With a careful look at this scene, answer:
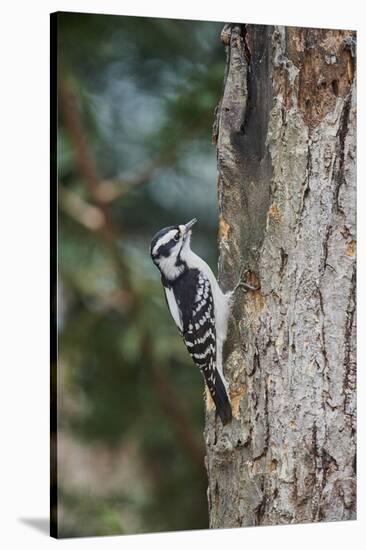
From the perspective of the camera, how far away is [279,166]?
3.86 meters

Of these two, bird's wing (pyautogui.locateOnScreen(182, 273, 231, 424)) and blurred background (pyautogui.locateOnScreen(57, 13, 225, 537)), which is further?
bird's wing (pyautogui.locateOnScreen(182, 273, 231, 424))

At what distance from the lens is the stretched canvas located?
364cm

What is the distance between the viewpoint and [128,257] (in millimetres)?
3719

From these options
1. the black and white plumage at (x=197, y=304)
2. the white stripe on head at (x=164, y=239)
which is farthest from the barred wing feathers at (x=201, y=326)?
the white stripe on head at (x=164, y=239)

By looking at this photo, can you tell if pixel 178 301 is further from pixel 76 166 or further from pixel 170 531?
pixel 170 531

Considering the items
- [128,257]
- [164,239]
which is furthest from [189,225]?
[128,257]

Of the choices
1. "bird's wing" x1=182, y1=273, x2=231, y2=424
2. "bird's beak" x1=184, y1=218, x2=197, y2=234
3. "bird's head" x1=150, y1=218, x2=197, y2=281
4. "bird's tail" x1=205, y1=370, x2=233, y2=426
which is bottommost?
"bird's tail" x1=205, y1=370, x2=233, y2=426

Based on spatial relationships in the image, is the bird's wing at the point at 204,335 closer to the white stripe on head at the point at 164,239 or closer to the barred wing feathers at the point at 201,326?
the barred wing feathers at the point at 201,326

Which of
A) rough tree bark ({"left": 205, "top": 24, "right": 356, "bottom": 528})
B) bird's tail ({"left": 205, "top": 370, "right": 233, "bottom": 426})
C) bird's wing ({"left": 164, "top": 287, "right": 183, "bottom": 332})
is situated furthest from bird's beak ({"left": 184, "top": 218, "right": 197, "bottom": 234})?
bird's tail ({"left": 205, "top": 370, "right": 233, "bottom": 426})

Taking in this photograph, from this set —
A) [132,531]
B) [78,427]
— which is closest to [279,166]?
[78,427]

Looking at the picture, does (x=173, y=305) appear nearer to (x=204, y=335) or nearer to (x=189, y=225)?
(x=204, y=335)

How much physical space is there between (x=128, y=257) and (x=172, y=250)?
165 mm

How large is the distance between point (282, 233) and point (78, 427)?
1.06 meters

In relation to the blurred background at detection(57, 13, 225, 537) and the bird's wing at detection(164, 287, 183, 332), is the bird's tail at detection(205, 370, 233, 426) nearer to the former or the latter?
the blurred background at detection(57, 13, 225, 537)
